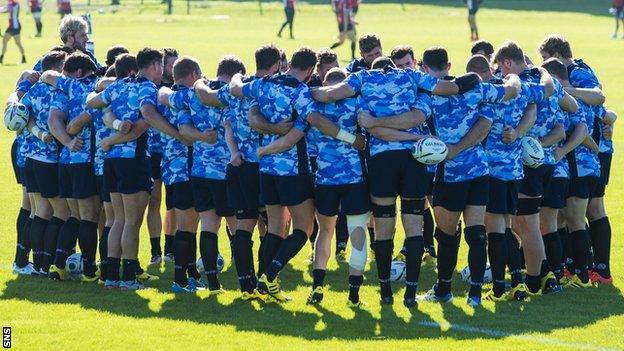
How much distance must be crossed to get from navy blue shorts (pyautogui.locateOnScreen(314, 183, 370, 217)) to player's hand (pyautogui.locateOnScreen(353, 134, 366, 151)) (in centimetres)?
31

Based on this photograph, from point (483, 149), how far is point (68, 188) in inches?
158

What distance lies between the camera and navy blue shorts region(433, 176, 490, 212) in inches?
424

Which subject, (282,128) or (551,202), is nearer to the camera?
(282,128)

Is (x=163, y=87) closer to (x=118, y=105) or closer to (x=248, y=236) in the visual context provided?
(x=118, y=105)

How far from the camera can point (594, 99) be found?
11.9m

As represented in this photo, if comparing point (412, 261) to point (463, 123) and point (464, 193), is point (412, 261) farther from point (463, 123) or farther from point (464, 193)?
point (463, 123)

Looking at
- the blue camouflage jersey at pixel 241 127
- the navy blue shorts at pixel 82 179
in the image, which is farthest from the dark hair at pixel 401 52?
the navy blue shorts at pixel 82 179

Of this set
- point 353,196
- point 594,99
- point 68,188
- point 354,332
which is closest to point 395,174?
point 353,196

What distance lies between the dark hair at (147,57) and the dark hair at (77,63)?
0.88m

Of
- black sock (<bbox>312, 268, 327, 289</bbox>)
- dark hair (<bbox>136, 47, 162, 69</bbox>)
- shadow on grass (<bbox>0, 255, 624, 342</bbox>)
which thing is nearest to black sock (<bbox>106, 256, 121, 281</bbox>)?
shadow on grass (<bbox>0, 255, 624, 342</bbox>)

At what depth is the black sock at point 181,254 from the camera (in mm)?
11555

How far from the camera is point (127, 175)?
37.9 feet

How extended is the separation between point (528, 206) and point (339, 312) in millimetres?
1984

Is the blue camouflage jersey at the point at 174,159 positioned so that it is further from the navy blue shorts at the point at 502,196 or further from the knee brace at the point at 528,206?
the knee brace at the point at 528,206
